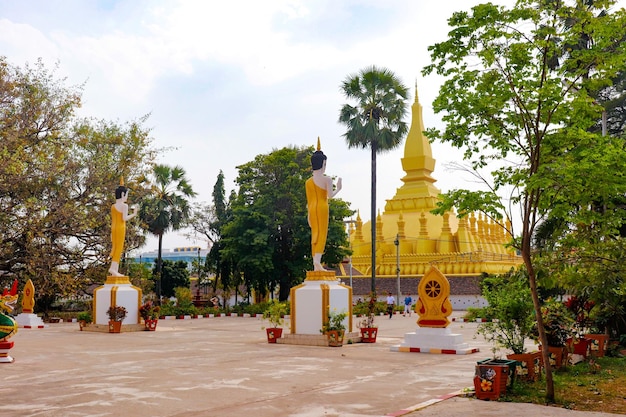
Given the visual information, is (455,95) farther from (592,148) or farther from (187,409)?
(187,409)

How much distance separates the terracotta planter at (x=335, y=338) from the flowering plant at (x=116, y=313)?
8470 mm

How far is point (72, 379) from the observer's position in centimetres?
1045

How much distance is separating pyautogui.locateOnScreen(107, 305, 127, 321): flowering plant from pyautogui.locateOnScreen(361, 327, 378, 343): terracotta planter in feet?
28.7

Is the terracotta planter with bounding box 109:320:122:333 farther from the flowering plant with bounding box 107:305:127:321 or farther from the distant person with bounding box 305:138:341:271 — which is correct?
the distant person with bounding box 305:138:341:271

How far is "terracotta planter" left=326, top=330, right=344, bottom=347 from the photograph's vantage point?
16453 millimetres

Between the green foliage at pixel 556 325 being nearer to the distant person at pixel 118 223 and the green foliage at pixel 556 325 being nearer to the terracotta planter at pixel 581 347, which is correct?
the terracotta planter at pixel 581 347

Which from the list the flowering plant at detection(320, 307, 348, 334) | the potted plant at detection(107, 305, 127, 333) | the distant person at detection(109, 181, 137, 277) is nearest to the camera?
the flowering plant at detection(320, 307, 348, 334)

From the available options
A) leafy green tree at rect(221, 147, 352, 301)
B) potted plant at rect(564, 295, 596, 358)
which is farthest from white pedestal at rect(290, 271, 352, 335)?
leafy green tree at rect(221, 147, 352, 301)

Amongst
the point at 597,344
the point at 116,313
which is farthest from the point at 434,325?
the point at 116,313

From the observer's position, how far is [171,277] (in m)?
46.7

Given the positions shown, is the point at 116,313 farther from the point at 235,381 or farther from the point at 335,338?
→ the point at 235,381

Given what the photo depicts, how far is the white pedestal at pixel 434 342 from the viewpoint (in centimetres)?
1509

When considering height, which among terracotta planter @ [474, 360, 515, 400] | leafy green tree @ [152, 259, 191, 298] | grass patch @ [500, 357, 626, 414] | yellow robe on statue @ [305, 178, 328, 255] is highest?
yellow robe on statue @ [305, 178, 328, 255]

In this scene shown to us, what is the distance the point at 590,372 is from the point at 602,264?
7.91 ft
